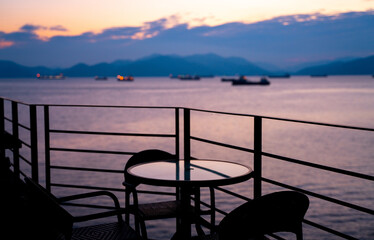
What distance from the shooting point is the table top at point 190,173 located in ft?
8.45

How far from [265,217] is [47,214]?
3.67 ft

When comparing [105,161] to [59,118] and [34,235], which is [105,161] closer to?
[34,235]

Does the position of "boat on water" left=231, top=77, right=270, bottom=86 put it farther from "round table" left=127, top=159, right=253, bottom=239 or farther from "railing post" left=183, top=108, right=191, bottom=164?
"round table" left=127, top=159, right=253, bottom=239

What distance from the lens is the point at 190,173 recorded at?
2.84 metres

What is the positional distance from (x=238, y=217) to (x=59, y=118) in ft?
122

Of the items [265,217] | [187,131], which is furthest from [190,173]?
[187,131]

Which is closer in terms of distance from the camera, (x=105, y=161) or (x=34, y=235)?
(x=34, y=235)

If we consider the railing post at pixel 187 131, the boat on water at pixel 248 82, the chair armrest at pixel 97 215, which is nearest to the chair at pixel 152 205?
the chair armrest at pixel 97 215

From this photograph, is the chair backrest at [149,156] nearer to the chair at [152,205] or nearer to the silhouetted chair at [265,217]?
the chair at [152,205]

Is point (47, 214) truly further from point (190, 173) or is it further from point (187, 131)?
point (187, 131)

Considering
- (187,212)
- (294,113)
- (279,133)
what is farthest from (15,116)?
(294,113)

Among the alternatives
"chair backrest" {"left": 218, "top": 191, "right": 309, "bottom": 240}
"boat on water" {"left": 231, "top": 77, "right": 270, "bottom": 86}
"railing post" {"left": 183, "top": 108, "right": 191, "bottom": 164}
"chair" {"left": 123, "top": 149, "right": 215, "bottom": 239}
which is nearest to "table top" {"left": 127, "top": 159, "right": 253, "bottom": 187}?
"chair" {"left": 123, "top": 149, "right": 215, "bottom": 239}

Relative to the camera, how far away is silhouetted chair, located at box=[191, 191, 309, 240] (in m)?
1.97

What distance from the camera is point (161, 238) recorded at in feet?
24.6
